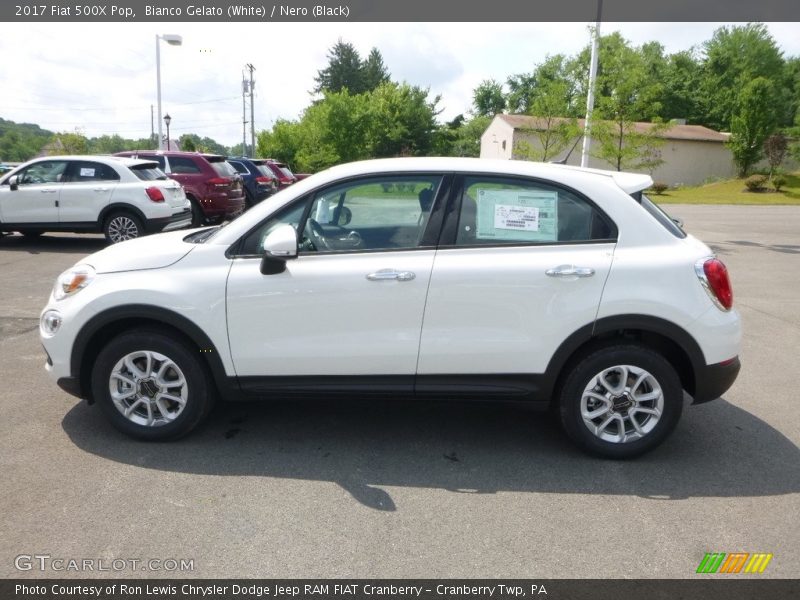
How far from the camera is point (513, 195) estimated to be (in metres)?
3.89

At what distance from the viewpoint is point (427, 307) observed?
3.74 metres

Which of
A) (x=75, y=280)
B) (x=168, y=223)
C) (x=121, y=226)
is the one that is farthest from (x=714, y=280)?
(x=121, y=226)

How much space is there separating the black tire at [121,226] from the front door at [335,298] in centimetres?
896

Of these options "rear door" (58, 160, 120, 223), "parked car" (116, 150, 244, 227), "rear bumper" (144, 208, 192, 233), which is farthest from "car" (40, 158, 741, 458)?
"parked car" (116, 150, 244, 227)

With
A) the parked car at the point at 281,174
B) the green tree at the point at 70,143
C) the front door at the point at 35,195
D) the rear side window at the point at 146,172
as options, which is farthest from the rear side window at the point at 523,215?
the green tree at the point at 70,143

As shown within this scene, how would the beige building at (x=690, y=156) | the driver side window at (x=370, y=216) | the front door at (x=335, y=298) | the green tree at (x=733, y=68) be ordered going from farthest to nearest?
1. the green tree at (x=733, y=68)
2. the beige building at (x=690, y=156)
3. the driver side window at (x=370, y=216)
4. the front door at (x=335, y=298)

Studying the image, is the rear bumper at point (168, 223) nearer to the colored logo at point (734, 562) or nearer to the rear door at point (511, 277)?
the rear door at point (511, 277)

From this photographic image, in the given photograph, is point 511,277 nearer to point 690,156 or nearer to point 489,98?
point 690,156

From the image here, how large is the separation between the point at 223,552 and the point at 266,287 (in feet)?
4.94

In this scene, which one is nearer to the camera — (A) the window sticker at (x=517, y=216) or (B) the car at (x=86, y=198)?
(A) the window sticker at (x=517, y=216)

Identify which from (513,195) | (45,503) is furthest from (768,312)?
(45,503)

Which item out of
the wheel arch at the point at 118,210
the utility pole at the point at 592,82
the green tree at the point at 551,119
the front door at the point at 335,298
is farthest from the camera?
the green tree at the point at 551,119

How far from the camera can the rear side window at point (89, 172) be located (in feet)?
39.0
